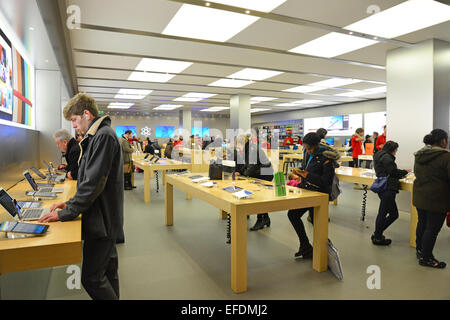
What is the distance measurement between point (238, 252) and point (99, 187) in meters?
1.47

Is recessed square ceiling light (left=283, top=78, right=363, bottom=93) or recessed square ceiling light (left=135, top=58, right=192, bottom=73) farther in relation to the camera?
recessed square ceiling light (left=283, top=78, right=363, bottom=93)

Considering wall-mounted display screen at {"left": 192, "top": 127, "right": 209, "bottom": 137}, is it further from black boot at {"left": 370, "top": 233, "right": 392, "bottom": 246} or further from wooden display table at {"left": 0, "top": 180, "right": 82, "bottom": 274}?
wooden display table at {"left": 0, "top": 180, "right": 82, "bottom": 274}

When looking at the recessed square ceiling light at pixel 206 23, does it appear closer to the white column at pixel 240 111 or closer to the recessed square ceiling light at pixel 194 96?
the white column at pixel 240 111

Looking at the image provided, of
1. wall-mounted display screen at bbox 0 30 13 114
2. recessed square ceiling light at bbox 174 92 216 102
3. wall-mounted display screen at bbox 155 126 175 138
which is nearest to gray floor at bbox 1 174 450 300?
wall-mounted display screen at bbox 0 30 13 114

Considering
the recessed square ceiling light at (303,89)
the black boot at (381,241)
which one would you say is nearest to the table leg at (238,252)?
the black boot at (381,241)

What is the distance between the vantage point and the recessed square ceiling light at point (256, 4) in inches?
150

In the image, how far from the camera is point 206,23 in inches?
179

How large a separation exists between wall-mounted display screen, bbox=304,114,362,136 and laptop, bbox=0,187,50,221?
1474 cm

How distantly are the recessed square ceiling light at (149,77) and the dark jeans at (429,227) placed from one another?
275 inches

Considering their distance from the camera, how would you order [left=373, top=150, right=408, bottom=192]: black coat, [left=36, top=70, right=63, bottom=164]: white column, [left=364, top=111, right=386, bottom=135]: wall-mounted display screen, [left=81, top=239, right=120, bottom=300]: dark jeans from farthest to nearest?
[left=364, top=111, right=386, bottom=135]: wall-mounted display screen, [left=36, top=70, right=63, bottom=164]: white column, [left=373, top=150, right=408, bottom=192]: black coat, [left=81, top=239, right=120, bottom=300]: dark jeans

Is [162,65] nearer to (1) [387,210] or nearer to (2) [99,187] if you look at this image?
(1) [387,210]

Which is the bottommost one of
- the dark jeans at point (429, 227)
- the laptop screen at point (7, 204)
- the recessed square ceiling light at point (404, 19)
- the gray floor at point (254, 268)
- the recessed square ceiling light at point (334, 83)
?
the gray floor at point (254, 268)

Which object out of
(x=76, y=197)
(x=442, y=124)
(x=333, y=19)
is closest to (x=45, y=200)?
(x=76, y=197)

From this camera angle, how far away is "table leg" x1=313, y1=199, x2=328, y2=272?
3084mm
